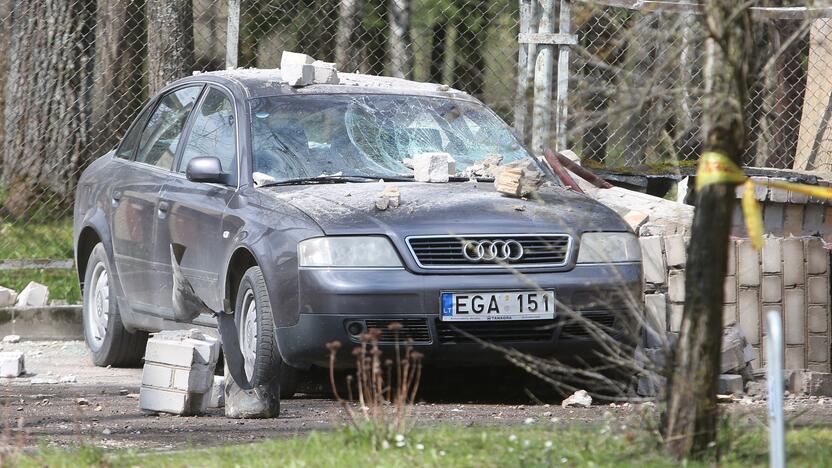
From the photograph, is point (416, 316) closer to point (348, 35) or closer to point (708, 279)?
point (708, 279)

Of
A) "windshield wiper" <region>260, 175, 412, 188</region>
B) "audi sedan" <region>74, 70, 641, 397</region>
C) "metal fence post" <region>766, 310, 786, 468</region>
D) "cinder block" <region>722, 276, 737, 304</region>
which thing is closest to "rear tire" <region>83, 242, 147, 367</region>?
→ "audi sedan" <region>74, 70, 641, 397</region>

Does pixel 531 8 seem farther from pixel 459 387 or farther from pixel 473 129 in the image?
pixel 459 387

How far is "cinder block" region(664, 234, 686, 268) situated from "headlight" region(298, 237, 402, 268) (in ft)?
7.09

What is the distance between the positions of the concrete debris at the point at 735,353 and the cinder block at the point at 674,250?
586 millimetres

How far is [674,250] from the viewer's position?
8.40 meters

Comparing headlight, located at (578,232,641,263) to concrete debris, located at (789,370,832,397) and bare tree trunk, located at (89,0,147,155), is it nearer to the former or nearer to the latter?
concrete debris, located at (789,370,832,397)

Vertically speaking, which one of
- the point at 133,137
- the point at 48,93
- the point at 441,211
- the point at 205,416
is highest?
the point at 48,93

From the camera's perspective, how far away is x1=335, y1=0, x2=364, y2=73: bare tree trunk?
15.4 meters

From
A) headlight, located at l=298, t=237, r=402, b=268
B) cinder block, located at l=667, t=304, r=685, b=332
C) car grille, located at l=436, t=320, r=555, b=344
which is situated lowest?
car grille, located at l=436, t=320, r=555, b=344

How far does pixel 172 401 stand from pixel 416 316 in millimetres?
1233

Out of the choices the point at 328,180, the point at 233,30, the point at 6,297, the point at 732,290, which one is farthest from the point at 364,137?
the point at 6,297

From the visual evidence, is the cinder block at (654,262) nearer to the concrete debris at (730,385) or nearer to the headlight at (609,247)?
the concrete debris at (730,385)

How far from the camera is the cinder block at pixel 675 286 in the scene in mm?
8375

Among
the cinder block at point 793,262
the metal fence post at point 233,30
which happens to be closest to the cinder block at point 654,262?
the cinder block at point 793,262
